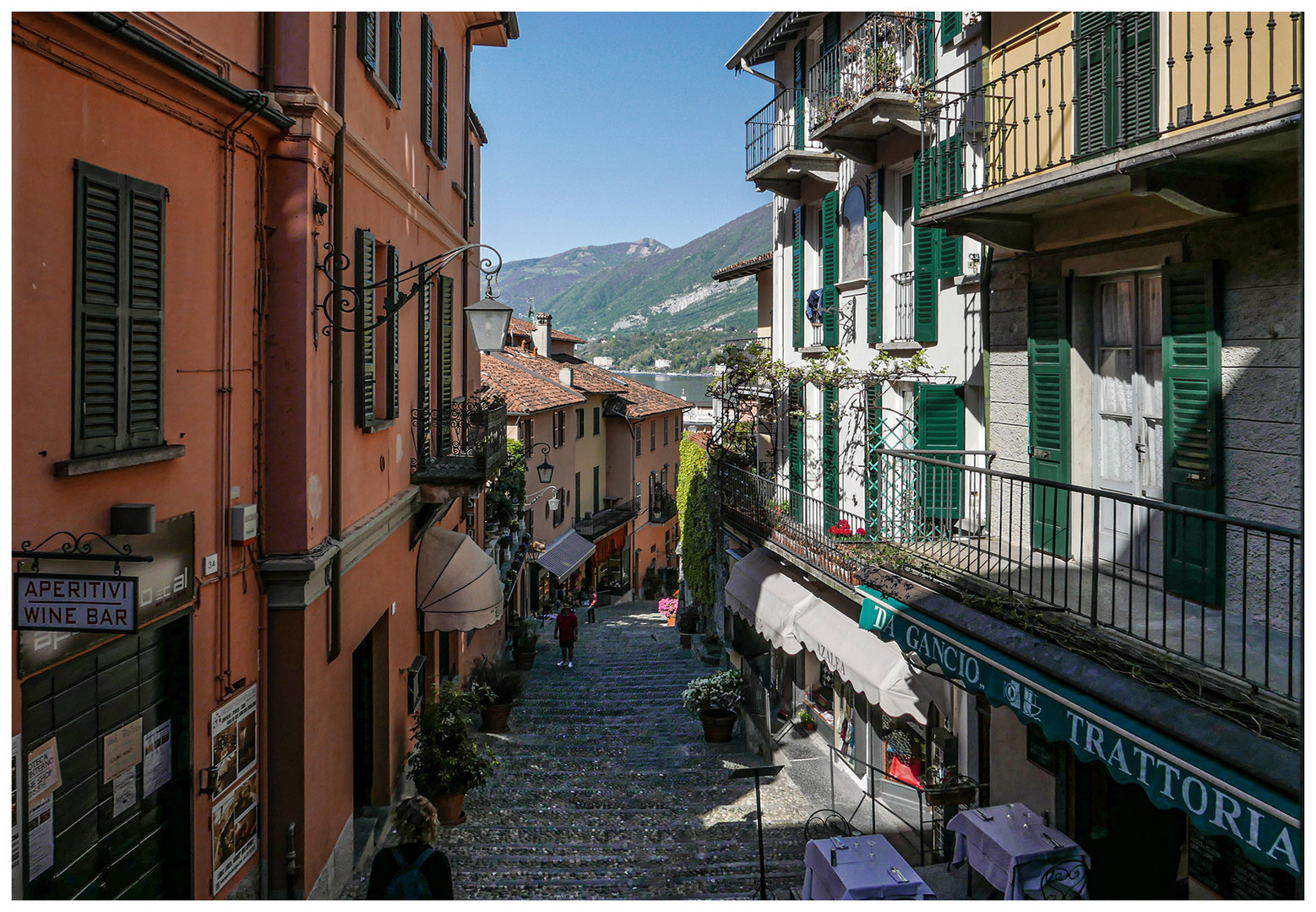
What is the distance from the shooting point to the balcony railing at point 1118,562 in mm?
5547

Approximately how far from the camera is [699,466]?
22875 mm

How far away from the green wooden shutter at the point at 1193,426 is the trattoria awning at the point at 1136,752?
1229 mm

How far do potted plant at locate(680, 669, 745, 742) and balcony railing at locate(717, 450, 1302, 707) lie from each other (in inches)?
180

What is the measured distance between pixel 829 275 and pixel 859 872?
9.23 meters

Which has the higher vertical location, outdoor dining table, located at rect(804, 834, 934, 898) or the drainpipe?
the drainpipe

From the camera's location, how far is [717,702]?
1559 cm

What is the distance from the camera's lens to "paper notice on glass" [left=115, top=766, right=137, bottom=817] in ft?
18.1

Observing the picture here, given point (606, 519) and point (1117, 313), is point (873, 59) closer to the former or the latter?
point (1117, 313)

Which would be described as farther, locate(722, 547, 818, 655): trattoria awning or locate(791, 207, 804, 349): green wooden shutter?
locate(791, 207, 804, 349): green wooden shutter

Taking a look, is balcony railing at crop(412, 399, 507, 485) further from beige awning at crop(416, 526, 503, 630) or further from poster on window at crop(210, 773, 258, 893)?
poster on window at crop(210, 773, 258, 893)

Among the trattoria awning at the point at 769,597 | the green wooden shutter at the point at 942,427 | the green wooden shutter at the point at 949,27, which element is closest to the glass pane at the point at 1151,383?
the green wooden shutter at the point at 942,427

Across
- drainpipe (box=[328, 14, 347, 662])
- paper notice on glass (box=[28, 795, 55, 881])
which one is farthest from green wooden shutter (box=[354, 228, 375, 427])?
paper notice on glass (box=[28, 795, 55, 881])

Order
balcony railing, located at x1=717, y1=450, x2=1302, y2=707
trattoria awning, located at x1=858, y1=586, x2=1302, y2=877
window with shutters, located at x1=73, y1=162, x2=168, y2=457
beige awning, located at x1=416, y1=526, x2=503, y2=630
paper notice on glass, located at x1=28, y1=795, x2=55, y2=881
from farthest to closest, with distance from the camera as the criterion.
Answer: beige awning, located at x1=416, y1=526, x2=503, y2=630, balcony railing, located at x1=717, y1=450, x2=1302, y2=707, window with shutters, located at x1=73, y1=162, x2=168, y2=457, paper notice on glass, located at x1=28, y1=795, x2=55, y2=881, trattoria awning, located at x1=858, y1=586, x2=1302, y2=877
